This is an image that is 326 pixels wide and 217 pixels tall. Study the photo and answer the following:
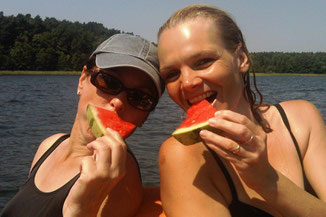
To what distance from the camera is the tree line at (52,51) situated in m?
95.1

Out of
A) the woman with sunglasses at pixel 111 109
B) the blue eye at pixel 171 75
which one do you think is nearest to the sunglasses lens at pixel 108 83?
the woman with sunglasses at pixel 111 109

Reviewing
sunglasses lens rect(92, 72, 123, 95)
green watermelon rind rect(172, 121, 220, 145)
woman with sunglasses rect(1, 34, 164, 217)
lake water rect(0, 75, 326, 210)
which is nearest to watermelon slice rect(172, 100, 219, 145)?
green watermelon rind rect(172, 121, 220, 145)

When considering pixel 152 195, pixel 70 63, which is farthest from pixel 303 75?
pixel 152 195

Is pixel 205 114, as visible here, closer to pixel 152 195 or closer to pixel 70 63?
pixel 152 195

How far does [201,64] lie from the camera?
9.14 ft

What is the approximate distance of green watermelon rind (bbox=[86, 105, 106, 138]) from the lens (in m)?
2.78

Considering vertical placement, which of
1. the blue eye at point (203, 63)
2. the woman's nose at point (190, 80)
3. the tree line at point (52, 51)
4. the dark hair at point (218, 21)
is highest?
the dark hair at point (218, 21)

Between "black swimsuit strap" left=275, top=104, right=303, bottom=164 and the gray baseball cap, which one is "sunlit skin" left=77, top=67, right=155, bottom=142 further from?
"black swimsuit strap" left=275, top=104, right=303, bottom=164

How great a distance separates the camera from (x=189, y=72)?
279cm

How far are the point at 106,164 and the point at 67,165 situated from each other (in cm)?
140

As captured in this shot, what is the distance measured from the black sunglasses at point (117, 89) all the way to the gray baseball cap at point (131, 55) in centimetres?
10

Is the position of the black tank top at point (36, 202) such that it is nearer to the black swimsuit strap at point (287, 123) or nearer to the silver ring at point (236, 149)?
the silver ring at point (236, 149)

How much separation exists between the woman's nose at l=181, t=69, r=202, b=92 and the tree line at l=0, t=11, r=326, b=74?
3292 inches

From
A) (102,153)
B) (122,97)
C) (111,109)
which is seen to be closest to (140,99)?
(122,97)
